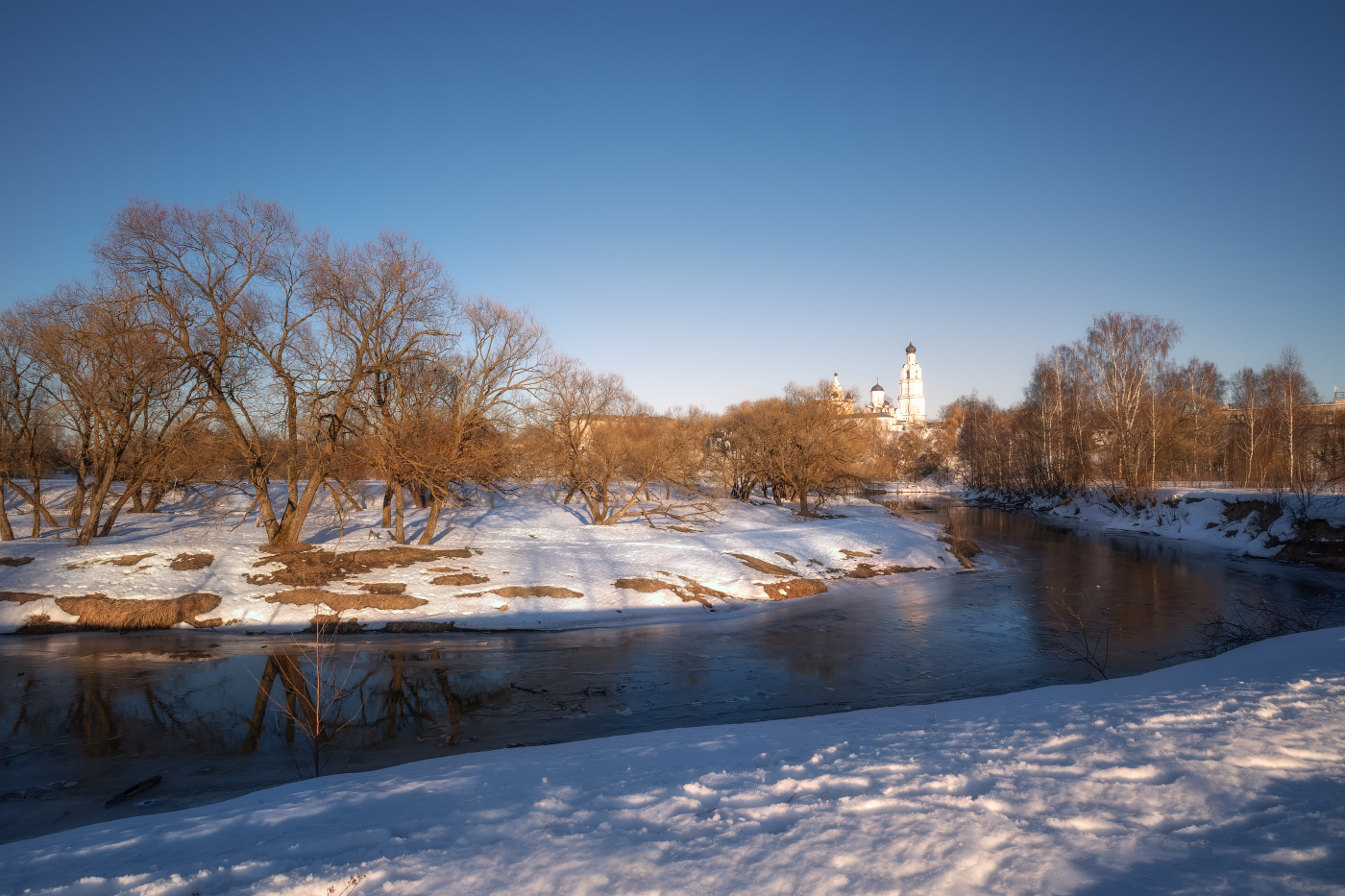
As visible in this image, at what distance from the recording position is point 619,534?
89.2ft

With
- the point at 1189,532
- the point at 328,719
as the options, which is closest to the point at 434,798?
the point at 328,719

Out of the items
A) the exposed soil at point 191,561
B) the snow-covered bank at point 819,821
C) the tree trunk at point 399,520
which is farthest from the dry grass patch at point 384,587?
the snow-covered bank at point 819,821

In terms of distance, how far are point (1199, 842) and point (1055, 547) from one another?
103 ft

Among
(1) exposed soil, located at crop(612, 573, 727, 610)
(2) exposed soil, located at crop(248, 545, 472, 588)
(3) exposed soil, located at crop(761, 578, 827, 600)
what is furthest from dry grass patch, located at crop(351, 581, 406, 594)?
(3) exposed soil, located at crop(761, 578, 827, 600)

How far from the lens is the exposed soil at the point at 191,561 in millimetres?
18141

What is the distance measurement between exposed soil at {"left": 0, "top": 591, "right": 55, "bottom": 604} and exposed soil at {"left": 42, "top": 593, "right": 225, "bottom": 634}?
1.37 ft

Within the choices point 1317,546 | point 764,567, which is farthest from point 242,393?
point 1317,546

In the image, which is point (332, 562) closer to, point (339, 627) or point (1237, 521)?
point (339, 627)

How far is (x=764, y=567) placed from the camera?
73.8ft

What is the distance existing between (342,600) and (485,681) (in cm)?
685

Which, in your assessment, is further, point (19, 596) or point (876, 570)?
point (876, 570)

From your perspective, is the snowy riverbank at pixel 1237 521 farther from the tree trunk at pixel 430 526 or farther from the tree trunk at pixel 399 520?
the tree trunk at pixel 399 520

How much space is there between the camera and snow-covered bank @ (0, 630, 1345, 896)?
13.1 feet

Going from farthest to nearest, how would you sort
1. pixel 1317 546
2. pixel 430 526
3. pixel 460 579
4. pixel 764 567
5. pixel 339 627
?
pixel 1317 546
pixel 430 526
pixel 764 567
pixel 460 579
pixel 339 627
